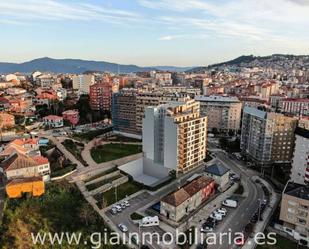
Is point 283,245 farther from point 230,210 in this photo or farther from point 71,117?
point 71,117

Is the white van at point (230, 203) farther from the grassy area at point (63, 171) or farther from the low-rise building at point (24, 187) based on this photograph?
the low-rise building at point (24, 187)

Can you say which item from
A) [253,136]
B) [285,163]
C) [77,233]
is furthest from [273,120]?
[77,233]

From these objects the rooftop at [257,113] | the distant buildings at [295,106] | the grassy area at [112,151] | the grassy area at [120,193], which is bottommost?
the grassy area at [120,193]

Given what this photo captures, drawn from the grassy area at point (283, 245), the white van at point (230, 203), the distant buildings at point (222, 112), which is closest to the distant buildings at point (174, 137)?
the white van at point (230, 203)

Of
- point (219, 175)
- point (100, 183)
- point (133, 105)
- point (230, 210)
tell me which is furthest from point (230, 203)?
point (133, 105)

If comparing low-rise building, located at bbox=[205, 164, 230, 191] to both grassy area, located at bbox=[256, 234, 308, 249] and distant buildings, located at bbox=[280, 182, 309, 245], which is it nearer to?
distant buildings, located at bbox=[280, 182, 309, 245]

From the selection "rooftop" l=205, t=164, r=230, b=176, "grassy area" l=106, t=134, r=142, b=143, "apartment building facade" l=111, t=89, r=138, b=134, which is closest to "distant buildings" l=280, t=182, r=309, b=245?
"rooftop" l=205, t=164, r=230, b=176
